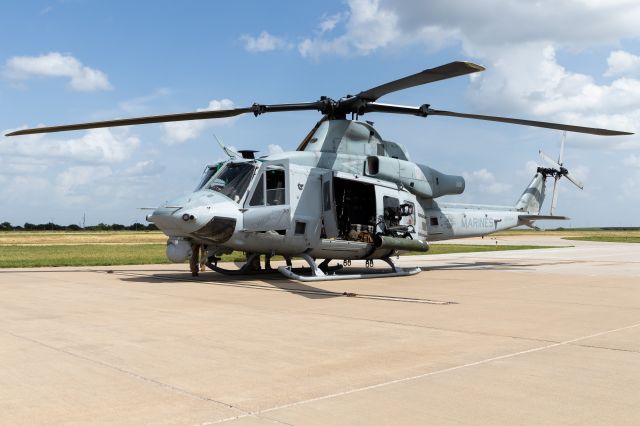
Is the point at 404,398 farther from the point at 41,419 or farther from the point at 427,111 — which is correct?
the point at 427,111

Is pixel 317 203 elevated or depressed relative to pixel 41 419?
elevated

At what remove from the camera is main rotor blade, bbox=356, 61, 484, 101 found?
1023cm

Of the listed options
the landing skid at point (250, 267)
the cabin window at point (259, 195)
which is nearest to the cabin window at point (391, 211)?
the landing skid at point (250, 267)

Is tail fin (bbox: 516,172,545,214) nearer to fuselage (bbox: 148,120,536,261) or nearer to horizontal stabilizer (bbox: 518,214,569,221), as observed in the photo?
horizontal stabilizer (bbox: 518,214,569,221)

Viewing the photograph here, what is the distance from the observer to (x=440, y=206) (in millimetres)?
18109

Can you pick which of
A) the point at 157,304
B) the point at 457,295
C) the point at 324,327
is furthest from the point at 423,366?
the point at 457,295

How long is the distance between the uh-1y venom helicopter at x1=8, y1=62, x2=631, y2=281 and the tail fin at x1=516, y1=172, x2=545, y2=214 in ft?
19.0

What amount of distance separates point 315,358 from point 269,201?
8316 mm

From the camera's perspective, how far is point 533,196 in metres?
21.9

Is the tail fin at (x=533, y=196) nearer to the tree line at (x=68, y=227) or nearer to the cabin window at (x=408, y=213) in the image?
the cabin window at (x=408, y=213)

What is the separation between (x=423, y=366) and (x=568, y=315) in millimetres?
4511

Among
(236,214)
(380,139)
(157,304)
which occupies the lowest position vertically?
(157,304)

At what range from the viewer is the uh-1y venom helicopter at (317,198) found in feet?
43.6

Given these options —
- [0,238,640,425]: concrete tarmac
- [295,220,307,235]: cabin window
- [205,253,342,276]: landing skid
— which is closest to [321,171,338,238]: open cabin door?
[295,220,307,235]: cabin window
